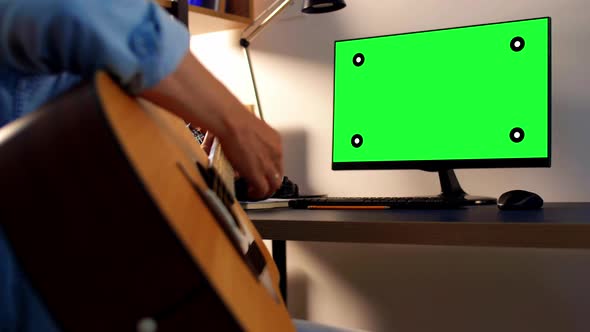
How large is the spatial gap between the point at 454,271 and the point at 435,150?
0.43m

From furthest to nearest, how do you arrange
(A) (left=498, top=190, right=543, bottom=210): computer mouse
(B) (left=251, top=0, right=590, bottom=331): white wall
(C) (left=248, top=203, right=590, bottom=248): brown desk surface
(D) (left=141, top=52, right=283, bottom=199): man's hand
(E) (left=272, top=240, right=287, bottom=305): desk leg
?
(E) (left=272, top=240, right=287, bottom=305): desk leg < (B) (left=251, top=0, right=590, bottom=331): white wall < (A) (left=498, top=190, right=543, bottom=210): computer mouse < (C) (left=248, top=203, right=590, bottom=248): brown desk surface < (D) (left=141, top=52, right=283, bottom=199): man's hand

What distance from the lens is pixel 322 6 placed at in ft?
5.68

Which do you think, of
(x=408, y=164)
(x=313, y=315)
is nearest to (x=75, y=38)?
(x=408, y=164)

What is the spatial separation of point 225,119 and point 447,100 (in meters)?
1.02

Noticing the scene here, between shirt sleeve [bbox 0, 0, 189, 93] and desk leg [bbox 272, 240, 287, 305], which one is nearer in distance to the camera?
shirt sleeve [bbox 0, 0, 189, 93]

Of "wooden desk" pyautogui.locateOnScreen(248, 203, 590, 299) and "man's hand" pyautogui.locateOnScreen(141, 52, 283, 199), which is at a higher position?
"man's hand" pyautogui.locateOnScreen(141, 52, 283, 199)

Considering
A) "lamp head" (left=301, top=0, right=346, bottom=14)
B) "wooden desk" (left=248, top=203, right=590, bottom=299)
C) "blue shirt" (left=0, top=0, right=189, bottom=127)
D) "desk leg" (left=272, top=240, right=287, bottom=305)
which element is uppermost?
"lamp head" (left=301, top=0, right=346, bottom=14)

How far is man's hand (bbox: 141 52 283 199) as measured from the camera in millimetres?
630

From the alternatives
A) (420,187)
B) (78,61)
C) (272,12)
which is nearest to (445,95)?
(420,187)

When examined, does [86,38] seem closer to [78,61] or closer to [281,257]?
[78,61]

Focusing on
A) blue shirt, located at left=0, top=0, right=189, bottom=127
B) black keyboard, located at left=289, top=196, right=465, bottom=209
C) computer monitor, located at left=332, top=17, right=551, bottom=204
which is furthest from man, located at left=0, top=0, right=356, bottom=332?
computer monitor, located at left=332, top=17, right=551, bottom=204

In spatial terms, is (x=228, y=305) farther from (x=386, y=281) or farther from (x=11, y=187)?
(x=386, y=281)

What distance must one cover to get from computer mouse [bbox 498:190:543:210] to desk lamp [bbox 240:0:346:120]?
0.67m

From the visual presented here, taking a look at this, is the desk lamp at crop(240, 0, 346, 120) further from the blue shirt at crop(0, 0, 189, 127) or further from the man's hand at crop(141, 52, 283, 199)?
the blue shirt at crop(0, 0, 189, 127)
